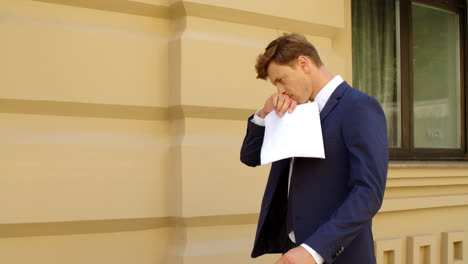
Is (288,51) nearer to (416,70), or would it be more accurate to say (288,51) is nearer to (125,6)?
(125,6)

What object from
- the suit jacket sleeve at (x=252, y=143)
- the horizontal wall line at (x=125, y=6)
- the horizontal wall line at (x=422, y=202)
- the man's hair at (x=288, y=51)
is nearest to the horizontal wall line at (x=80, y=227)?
the suit jacket sleeve at (x=252, y=143)

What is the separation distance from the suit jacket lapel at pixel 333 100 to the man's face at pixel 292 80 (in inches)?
3.2

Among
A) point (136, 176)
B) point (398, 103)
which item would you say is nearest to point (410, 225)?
point (398, 103)

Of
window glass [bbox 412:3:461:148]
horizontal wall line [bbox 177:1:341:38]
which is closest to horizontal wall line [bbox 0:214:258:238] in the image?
horizontal wall line [bbox 177:1:341:38]

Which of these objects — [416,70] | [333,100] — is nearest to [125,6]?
[333,100]

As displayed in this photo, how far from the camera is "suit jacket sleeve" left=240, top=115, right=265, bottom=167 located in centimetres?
204

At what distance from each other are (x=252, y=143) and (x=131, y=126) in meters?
1.01

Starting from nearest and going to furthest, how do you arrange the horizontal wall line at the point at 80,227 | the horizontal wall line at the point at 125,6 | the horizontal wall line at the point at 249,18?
1. the horizontal wall line at the point at 80,227
2. the horizontal wall line at the point at 125,6
3. the horizontal wall line at the point at 249,18

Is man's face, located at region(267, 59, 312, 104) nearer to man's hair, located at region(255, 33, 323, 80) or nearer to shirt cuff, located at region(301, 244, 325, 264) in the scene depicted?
man's hair, located at region(255, 33, 323, 80)

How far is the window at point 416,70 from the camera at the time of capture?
14.5ft

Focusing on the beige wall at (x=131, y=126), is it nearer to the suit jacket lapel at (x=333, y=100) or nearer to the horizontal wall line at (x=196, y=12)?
the horizontal wall line at (x=196, y=12)

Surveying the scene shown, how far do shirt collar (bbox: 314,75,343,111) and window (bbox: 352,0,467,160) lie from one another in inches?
98.4

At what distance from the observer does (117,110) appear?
9.29ft

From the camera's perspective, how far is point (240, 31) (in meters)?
3.16
